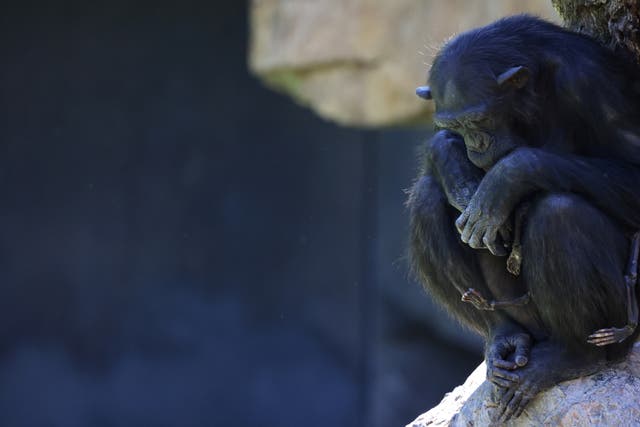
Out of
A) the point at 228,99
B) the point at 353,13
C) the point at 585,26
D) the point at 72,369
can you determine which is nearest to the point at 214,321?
the point at 72,369

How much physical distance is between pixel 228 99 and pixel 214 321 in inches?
75.3

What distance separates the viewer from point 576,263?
109 inches

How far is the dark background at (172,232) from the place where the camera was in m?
8.58

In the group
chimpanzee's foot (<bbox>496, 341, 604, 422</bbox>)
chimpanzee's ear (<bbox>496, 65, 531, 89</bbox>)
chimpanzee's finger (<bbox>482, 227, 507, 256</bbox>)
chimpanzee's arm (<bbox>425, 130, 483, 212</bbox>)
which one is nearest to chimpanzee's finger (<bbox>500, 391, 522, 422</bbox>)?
chimpanzee's foot (<bbox>496, 341, 604, 422</bbox>)

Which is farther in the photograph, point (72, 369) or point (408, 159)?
point (72, 369)

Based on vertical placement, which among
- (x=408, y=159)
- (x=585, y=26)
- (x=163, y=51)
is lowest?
(x=408, y=159)

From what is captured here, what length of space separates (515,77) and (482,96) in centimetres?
11

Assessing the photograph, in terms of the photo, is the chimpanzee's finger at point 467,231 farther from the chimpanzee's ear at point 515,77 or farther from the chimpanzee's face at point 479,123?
the chimpanzee's ear at point 515,77

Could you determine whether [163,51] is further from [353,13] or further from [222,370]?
A: [222,370]

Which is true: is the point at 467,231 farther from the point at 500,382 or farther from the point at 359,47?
the point at 359,47

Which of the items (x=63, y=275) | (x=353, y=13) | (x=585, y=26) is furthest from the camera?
(x=63, y=275)

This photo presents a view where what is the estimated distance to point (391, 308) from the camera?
827 centimetres

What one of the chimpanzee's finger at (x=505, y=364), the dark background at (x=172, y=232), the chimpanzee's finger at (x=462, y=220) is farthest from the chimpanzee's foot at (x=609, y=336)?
the dark background at (x=172, y=232)

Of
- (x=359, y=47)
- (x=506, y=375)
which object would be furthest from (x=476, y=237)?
(x=359, y=47)
